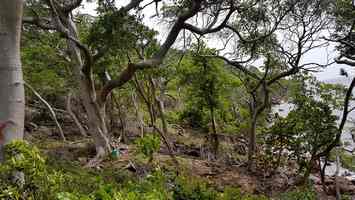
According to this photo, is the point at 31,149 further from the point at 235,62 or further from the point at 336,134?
the point at 336,134

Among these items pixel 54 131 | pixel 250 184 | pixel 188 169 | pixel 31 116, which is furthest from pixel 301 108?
pixel 31 116

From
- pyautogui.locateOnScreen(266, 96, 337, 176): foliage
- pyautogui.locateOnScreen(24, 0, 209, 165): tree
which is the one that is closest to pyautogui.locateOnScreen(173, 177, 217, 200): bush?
pyautogui.locateOnScreen(24, 0, 209, 165): tree

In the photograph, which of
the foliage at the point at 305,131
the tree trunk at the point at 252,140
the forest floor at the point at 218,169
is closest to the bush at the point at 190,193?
the forest floor at the point at 218,169

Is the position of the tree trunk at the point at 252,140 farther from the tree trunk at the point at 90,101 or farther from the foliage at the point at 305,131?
the tree trunk at the point at 90,101

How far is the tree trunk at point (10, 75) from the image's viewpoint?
2346 mm

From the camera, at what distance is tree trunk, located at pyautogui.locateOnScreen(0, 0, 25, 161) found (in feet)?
7.70

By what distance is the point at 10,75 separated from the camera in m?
2.37

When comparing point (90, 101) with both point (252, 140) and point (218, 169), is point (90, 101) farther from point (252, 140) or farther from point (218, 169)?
point (252, 140)

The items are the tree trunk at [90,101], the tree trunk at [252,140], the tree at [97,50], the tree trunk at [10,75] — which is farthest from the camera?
the tree trunk at [252,140]

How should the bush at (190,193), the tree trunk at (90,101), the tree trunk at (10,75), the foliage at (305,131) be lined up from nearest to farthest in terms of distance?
the tree trunk at (10,75) < the bush at (190,193) < the foliage at (305,131) < the tree trunk at (90,101)

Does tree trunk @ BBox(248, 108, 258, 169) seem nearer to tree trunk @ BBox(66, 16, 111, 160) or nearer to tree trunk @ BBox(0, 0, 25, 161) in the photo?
tree trunk @ BBox(66, 16, 111, 160)

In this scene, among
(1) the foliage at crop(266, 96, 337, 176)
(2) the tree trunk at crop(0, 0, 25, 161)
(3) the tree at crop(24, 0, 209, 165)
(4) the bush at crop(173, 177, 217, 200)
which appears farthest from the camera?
(1) the foliage at crop(266, 96, 337, 176)

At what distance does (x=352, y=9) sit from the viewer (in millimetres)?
7281

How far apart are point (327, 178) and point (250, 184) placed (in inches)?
129
